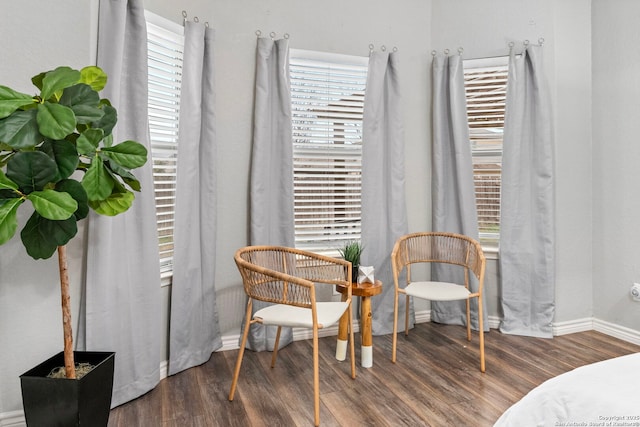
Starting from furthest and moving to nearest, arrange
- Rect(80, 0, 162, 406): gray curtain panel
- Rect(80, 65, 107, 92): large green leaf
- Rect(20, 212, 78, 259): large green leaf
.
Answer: Rect(80, 0, 162, 406): gray curtain panel < Rect(80, 65, 107, 92): large green leaf < Rect(20, 212, 78, 259): large green leaf

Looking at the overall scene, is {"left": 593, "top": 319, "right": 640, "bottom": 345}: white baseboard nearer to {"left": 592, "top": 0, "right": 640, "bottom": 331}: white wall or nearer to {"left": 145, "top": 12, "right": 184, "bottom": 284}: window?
{"left": 592, "top": 0, "right": 640, "bottom": 331}: white wall

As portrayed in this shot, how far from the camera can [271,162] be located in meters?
3.02

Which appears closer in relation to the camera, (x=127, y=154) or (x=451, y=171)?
(x=127, y=154)

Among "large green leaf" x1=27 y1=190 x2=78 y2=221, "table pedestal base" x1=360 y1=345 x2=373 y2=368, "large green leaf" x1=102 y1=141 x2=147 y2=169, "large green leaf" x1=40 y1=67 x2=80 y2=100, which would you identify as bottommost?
"table pedestal base" x1=360 y1=345 x2=373 y2=368

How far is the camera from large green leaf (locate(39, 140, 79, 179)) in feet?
5.11

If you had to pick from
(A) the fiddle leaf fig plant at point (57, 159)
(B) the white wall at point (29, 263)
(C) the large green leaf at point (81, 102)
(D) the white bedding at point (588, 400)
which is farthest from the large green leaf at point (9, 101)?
(D) the white bedding at point (588, 400)

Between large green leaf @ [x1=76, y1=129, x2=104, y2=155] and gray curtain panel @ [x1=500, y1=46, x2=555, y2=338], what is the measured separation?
2.88m

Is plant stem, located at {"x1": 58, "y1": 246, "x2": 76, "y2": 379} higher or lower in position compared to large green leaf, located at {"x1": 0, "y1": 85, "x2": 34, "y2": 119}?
lower

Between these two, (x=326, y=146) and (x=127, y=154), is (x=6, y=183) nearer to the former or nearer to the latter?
(x=127, y=154)

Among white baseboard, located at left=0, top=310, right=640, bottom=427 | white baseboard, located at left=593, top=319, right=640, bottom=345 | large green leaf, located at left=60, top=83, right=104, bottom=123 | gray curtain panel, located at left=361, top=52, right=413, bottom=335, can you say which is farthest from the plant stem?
white baseboard, located at left=593, top=319, right=640, bottom=345

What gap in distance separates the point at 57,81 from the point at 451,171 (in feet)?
9.28

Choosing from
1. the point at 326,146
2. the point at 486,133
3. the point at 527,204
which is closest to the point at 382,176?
the point at 326,146

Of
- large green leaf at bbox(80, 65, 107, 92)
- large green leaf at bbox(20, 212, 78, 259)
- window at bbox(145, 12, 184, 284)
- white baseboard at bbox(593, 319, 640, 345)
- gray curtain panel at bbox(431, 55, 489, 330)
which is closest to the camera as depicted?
large green leaf at bbox(20, 212, 78, 259)

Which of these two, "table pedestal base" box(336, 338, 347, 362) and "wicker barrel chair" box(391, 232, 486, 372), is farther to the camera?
"wicker barrel chair" box(391, 232, 486, 372)
